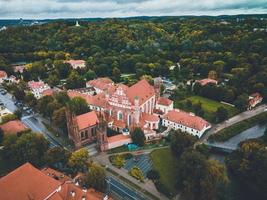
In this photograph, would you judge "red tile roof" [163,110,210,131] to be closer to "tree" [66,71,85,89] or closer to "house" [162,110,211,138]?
"house" [162,110,211,138]

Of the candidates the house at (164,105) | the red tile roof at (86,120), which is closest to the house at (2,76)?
the red tile roof at (86,120)

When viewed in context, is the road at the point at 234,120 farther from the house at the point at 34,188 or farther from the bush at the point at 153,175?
the house at the point at 34,188

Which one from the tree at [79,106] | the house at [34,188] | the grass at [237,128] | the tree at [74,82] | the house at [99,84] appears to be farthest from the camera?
the tree at [74,82]

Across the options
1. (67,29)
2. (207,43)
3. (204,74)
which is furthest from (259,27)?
(67,29)

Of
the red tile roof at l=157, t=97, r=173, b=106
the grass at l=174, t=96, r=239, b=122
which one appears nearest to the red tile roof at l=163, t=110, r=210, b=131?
the red tile roof at l=157, t=97, r=173, b=106

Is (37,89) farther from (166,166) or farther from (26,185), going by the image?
(26,185)

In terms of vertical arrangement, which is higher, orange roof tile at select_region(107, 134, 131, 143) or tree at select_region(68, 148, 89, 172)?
tree at select_region(68, 148, 89, 172)

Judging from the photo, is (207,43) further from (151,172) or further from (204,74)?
(151,172)
